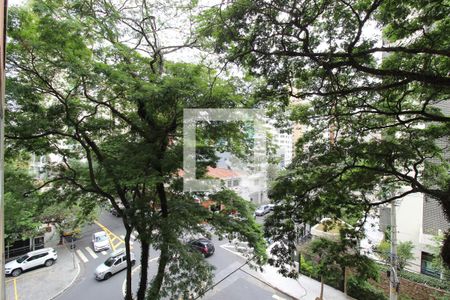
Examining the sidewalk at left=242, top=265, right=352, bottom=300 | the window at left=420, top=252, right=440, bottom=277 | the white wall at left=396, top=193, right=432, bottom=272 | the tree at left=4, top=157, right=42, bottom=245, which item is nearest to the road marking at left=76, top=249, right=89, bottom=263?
the tree at left=4, top=157, right=42, bottom=245

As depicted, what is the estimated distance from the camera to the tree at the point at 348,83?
2820 millimetres

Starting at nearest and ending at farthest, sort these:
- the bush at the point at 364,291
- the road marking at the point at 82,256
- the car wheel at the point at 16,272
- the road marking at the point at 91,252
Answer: the bush at the point at 364,291
the car wheel at the point at 16,272
the road marking at the point at 82,256
the road marking at the point at 91,252

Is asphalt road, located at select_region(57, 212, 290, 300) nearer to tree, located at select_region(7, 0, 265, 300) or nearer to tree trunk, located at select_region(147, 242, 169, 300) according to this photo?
tree trunk, located at select_region(147, 242, 169, 300)

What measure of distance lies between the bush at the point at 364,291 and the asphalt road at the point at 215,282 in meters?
2.29

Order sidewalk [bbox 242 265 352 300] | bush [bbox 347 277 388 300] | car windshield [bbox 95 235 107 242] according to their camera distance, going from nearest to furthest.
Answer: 1. bush [bbox 347 277 388 300]
2. sidewalk [bbox 242 265 352 300]
3. car windshield [bbox 95 235 107 242]

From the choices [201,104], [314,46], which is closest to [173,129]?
[201,104]

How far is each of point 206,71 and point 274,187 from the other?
2.52 metres

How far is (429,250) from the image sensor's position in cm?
830

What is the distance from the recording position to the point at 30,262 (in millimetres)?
10656

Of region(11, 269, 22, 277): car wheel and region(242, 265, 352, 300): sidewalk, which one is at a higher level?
region(242, 265, 352, 300): sidewalk

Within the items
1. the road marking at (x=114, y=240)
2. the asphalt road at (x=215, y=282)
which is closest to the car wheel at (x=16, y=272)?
the asphalt road at (x=215, y=282)

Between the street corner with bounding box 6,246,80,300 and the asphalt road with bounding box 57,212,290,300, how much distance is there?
0.34 meters

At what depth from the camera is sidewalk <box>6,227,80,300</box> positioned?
29.3ft

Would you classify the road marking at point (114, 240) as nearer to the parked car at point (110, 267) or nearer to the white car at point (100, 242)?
the white car at point (100, 242)
